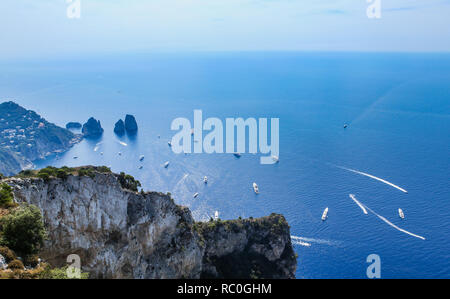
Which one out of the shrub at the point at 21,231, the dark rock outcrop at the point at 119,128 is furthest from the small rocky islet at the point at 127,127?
the shrub at the point at 21,231

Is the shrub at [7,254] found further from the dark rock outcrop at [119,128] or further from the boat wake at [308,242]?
the dark rock outcrop at [119,128]

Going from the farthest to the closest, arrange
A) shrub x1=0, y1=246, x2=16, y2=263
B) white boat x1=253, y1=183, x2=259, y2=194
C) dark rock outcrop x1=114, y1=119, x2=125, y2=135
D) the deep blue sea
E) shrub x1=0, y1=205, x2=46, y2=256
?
dark rock outcrop x1=114, y1=119, x2=125, y2=135, white boat x1=253, y1=183, x2=259, y2=194, the deep blue sea, shrub x1=0, y1=205, x2=46, y2=256, shrub x1=0, y1=246, x2=16, y2=263

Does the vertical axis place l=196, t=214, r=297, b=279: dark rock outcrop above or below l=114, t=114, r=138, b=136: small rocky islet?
below

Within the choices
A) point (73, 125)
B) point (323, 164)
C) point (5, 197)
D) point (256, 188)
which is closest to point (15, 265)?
point (5, 197)

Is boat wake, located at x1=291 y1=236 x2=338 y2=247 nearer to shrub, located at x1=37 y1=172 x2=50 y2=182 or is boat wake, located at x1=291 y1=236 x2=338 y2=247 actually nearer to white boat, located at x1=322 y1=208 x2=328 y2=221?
white boat, located at x1=322 y1=208 x2=328 y2=221

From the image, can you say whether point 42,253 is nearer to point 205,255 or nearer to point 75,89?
point 205,255

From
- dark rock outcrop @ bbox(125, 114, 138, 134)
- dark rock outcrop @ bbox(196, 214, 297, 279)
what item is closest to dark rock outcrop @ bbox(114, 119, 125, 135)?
dark rock outcrop @ bbox(125, 114, 138, 134)

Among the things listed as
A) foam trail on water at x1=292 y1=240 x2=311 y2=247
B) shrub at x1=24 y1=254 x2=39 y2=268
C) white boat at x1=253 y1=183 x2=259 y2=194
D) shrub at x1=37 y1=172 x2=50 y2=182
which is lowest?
foam trail on water at x1=292 y1=240 x2=311 y2=247

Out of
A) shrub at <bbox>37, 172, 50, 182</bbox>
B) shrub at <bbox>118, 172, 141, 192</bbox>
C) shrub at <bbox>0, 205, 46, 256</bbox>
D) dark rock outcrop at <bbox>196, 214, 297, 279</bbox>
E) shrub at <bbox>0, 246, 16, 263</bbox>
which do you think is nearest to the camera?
shrub at <bbox>0, 246, 16, 263</bbox>
